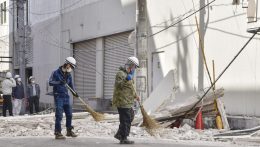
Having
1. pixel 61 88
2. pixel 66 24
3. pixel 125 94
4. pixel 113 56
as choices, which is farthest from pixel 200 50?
pixel 66 24

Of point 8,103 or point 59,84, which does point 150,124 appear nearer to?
point 59,84

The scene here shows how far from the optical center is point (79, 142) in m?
10.8

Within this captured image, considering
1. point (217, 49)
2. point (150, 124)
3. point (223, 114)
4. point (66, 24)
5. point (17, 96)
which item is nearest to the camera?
point (150, 124)

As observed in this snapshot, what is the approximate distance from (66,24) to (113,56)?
218 inches

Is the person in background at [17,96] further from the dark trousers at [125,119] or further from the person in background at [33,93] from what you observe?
the dark trousers at [125,119]

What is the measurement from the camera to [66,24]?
2631 cm

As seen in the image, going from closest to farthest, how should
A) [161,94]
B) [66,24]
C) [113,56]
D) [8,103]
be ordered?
1. [161,94]
2. [8,103]
3. [113,56]
4. [66,24]

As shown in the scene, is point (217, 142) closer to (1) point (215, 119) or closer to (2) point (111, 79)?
(1) point (215, 119)

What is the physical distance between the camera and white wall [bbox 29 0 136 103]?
2066 centimetres

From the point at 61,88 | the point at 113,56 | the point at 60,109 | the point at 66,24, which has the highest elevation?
the point at 66,24

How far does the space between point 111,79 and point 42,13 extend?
10421mm

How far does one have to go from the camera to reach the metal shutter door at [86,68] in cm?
2377

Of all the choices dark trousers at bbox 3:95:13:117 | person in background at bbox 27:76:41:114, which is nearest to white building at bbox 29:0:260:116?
person in background at bbox 27:76:41:114

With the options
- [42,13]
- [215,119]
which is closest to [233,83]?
[215,119]
